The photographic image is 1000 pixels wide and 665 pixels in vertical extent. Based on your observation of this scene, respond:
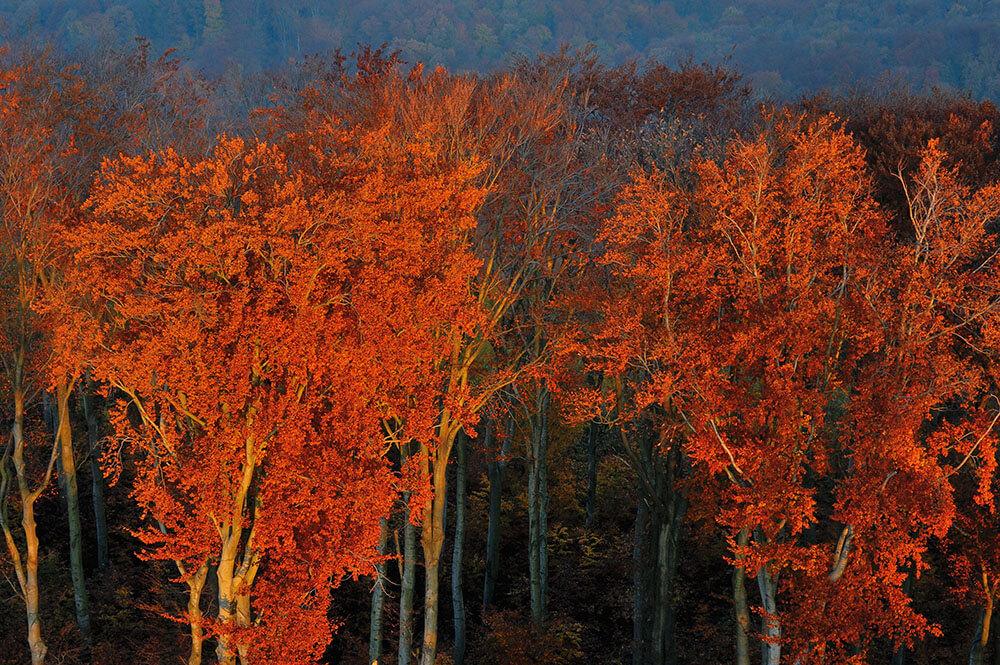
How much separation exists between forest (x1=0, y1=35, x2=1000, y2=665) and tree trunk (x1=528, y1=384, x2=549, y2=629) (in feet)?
0.41

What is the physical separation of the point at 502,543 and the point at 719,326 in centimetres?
1752

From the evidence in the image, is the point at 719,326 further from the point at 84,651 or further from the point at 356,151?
the point at 84,651

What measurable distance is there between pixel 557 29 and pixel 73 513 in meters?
153

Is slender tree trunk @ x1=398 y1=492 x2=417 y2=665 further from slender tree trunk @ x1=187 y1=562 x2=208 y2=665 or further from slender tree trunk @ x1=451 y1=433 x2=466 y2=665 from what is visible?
slender tree trunk @ x1=187 y1=562 x2=208 y2=665

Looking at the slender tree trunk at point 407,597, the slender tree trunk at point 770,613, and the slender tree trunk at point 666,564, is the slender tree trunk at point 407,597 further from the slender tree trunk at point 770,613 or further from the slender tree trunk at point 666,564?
the slender tree trunk at point 770,613

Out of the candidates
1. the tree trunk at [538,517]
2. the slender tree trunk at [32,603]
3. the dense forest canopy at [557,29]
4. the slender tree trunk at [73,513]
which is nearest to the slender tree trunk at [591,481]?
the tree trunk at [538,517]

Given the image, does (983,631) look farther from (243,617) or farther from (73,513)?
(73,513)

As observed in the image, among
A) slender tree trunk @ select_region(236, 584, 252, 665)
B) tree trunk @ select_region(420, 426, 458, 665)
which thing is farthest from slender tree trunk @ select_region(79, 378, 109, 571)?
tree trunk @ select_region(420, 426, 458, 665)

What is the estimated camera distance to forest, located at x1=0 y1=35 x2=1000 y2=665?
67.9 feet

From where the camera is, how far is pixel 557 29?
168 m

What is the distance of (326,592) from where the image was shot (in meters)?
22.5

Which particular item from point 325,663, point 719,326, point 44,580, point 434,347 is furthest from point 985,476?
point 44,580

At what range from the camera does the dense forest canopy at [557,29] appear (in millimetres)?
113000

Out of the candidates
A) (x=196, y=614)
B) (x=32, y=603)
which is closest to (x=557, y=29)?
(x=32, y=603)
